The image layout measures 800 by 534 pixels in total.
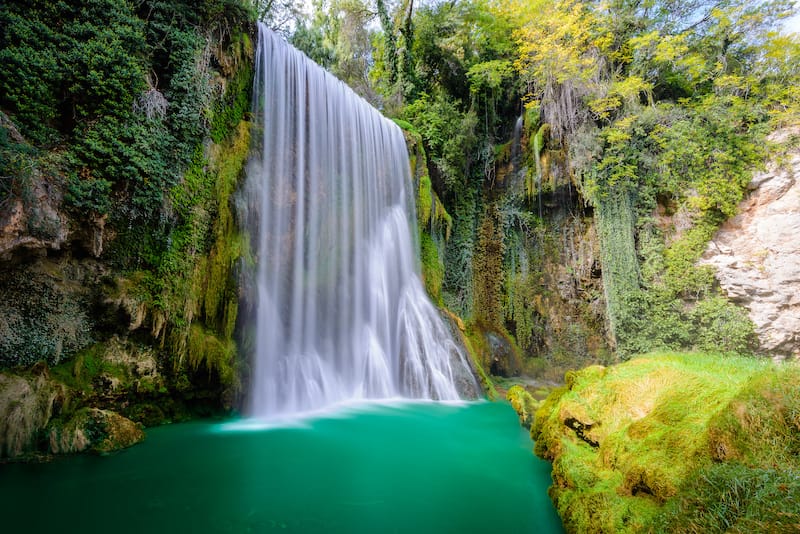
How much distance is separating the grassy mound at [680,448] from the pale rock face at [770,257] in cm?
1012

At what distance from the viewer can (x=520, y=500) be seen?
377 cm

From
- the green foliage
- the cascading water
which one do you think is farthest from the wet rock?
the green foliage

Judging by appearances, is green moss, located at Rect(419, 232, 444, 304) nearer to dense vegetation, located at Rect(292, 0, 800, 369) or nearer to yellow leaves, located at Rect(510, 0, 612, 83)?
dense vegetation, located at Rect(292, 0, 800, 369)

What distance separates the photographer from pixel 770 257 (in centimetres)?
1155

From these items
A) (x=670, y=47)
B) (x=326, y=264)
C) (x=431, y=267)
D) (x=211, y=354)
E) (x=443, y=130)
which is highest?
(x=670, y=47)

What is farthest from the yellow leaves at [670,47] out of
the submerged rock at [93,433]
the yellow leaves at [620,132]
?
the submerged rock at [93,433]

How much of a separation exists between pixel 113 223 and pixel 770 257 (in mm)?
17280

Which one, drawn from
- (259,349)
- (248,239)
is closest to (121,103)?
(248,239)

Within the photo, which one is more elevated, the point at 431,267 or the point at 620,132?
the point at 620,132

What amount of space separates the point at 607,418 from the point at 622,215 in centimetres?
1172

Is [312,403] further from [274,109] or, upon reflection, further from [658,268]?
[658,268]

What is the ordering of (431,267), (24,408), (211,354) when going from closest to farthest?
(24,408)
(211,354)
(431,267)

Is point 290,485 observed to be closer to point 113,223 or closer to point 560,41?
point 113,223

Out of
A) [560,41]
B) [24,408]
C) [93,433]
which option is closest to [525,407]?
[93,433]
